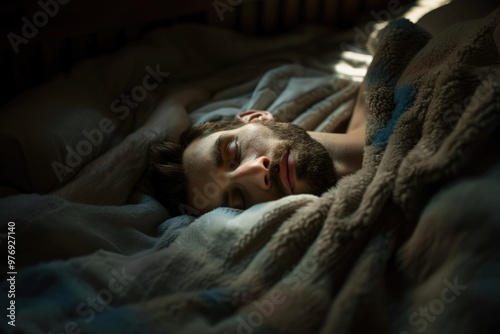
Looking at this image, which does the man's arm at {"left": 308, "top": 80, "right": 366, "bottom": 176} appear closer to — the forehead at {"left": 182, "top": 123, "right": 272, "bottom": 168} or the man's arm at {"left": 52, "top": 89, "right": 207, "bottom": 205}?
the forehead at {"left": 182, "top": 123, "right": 272, "bottom": 168}

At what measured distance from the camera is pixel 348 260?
2.59 feet

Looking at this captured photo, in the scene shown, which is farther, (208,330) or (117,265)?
(117,265)

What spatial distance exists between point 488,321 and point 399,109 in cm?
47

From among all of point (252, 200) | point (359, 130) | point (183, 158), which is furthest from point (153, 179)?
point (359, 130)

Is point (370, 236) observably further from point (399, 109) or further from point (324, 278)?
point (399, 109)

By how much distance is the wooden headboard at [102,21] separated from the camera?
126 cm

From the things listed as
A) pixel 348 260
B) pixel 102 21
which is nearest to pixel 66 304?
pixel 348 260

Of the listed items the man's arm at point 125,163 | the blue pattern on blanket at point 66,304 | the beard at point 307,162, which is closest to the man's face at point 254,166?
the beard at point 307,162

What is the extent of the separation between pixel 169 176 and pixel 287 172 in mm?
286

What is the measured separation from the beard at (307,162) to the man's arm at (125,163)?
282 mm

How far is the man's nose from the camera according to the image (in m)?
1.06

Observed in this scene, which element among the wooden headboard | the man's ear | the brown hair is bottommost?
the brown hair

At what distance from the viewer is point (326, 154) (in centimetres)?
115

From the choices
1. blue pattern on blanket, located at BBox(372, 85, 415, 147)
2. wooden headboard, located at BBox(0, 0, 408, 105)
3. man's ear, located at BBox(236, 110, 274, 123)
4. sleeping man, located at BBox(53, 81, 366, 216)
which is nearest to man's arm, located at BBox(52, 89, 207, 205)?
sleeping man, located at BBox(53, 81, 366, 216)
